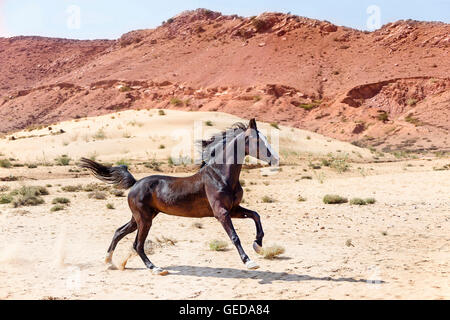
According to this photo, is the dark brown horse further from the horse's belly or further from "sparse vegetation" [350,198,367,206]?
"sparse vegetation" [350,198,367,206]

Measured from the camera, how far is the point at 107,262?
28.7 feet

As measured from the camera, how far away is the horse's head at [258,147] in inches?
312

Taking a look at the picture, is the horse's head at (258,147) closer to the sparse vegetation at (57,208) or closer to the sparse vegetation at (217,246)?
the sparse vegetation at (217,246)

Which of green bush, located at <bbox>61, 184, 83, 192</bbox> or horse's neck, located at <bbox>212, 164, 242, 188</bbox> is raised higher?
horse's neck, located at <bbox>212, 164, 242, 188</bbox>

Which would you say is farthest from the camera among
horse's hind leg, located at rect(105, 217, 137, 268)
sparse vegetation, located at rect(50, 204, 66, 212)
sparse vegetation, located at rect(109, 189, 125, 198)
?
sparse vegetation, located at rect(109, 189, 125, 198)

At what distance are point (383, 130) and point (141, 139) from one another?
29461 millimetres

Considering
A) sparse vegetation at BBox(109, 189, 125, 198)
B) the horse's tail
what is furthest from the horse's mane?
sparse vegetation at BBox(109, 189, 125, 198)

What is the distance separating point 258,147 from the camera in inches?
316

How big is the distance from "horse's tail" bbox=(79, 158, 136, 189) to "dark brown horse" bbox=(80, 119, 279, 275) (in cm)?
27

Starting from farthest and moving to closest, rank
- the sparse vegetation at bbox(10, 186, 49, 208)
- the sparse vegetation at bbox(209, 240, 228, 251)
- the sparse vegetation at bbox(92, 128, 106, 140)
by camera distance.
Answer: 1. the sparse vegetation at bbox(92, 128, 106, 140)
2. the sparse vegetation at bbox(10, 186, 49, 208)
3. the sparse vegetation at bbox(209, 240, 228, 251)

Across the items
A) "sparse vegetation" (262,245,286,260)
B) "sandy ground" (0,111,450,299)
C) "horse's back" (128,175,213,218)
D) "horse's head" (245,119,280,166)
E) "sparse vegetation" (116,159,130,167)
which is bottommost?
"sandy ground" (0,111,450,299)

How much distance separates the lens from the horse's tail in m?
8.80
